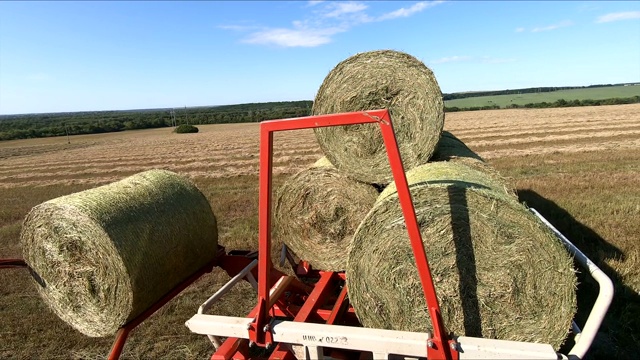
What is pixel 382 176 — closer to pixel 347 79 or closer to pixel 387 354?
pixel 347 79

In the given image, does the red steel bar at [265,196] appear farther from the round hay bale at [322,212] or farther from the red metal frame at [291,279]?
the round hay bale at [322,212]

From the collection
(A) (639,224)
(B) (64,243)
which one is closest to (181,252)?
(B) (64,243)

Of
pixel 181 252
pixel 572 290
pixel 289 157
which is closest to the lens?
pixel 572 290

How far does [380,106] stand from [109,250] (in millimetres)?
2931

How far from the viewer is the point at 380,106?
4266mm

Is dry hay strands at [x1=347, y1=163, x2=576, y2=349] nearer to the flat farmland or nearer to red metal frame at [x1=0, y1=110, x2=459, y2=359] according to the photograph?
red metal frame at [x1=0, y1=110, x2=459, y2=359]

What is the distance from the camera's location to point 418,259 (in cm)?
203

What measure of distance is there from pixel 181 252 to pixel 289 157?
45.2 ft

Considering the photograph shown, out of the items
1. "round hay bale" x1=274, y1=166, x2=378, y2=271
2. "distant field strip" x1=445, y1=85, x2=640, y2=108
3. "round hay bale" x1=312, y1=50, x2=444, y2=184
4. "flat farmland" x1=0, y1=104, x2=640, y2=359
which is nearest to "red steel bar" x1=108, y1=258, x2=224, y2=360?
"flat farmland" x1=0, y1=104, x2=640, y2=359

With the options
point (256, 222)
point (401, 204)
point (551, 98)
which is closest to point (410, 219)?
point (401, 204)

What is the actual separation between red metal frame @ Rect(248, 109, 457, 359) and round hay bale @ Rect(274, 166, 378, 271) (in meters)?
2.08

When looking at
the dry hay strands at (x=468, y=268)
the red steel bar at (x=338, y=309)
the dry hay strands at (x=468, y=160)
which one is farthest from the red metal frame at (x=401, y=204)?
the dry hay strands at (x=468, y=160)

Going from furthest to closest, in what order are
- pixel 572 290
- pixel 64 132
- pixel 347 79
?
pixel 64 132
pixel 347 79
pixel 572 290

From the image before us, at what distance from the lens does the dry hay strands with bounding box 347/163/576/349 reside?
257 cm
